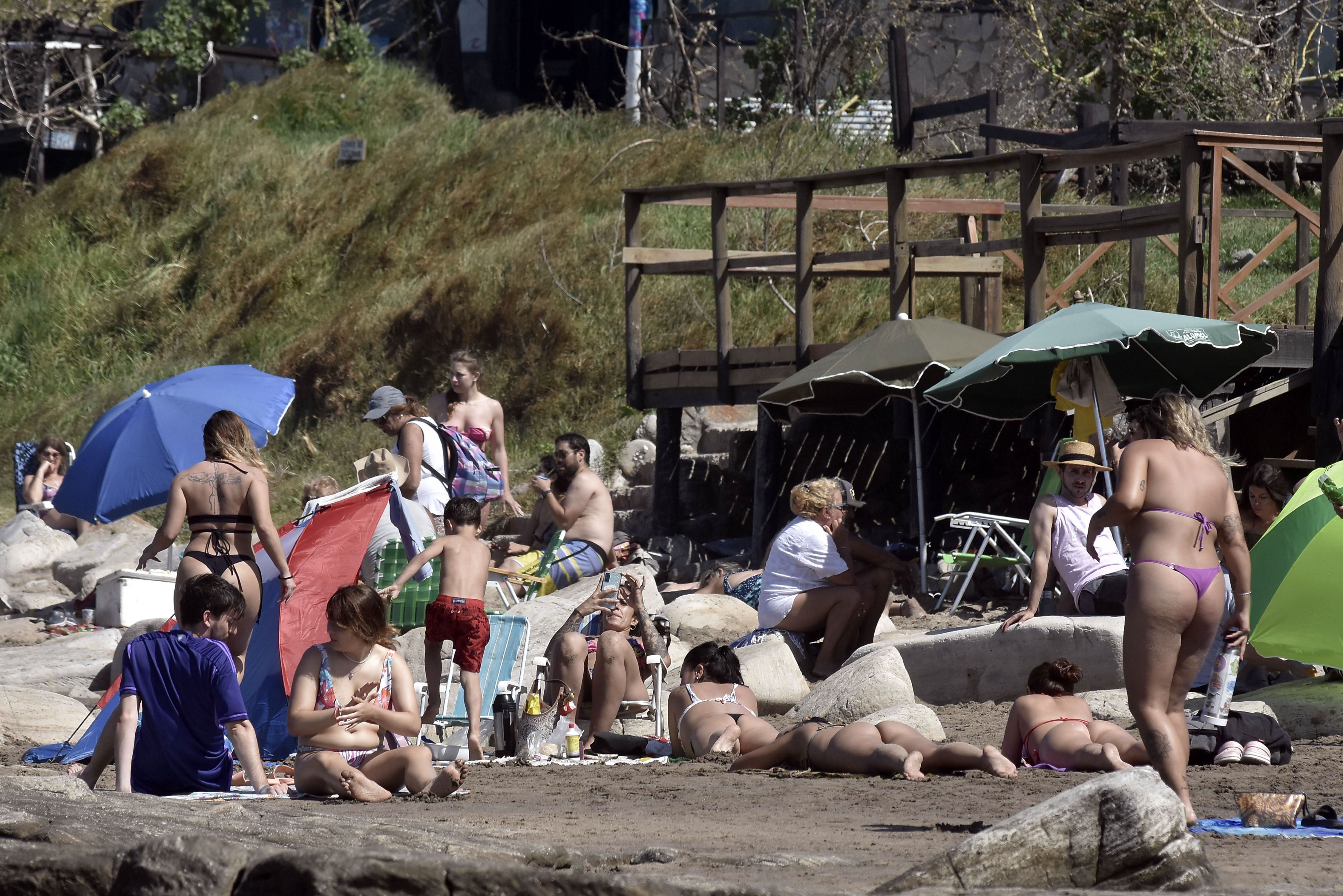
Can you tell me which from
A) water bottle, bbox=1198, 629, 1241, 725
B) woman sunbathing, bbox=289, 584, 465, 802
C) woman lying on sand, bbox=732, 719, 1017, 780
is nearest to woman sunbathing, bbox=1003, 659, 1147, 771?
woman lying on sand, bbox=732, 719, 1017, 780

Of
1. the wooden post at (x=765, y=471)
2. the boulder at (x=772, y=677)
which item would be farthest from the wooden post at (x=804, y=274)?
the boulder at (x=772, y=677)

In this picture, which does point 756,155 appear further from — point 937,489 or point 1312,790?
point 1312,790

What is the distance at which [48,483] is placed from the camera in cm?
1421

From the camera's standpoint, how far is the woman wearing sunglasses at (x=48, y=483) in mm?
14102

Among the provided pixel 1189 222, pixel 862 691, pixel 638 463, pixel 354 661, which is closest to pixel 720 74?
pixel 638 463

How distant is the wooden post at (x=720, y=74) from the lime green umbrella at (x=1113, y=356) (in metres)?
9.26

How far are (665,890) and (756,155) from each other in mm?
15419

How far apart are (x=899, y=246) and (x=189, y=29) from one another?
1509 centimetres

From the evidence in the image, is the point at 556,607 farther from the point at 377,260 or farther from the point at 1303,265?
the point at 377,260

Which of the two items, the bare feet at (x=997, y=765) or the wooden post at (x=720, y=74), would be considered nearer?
the bare feet at (x=997, y=765)

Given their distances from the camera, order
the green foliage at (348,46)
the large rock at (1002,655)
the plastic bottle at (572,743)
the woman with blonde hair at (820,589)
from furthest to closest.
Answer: the green foliage at (348,46) < the woman with blonde hair at (820,589) < the large rock at (1002,655) < the plastic bottle at (572,743)

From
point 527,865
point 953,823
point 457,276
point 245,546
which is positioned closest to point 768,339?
point 457,276

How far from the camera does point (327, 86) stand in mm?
22391

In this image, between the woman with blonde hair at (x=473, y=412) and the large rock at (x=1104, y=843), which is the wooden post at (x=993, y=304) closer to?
the woman with blonde hair at (x=473, y=412)
